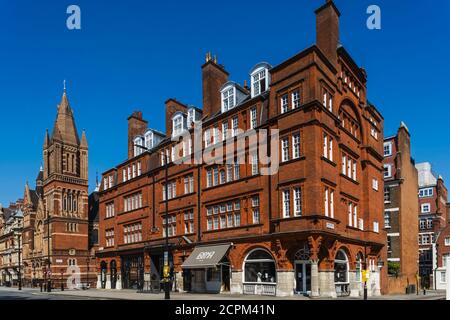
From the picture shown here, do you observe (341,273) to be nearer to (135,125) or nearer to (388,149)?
(388,149)

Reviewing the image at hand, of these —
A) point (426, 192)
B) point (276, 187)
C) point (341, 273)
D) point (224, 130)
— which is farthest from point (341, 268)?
point (426, 192)

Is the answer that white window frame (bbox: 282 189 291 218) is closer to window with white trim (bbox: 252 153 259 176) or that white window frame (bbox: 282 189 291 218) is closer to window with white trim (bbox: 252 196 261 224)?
window with white trim (bbox: 252 196 261 224)

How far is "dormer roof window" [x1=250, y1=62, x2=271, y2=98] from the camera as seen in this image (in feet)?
119

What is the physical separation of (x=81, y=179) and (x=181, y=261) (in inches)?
1978

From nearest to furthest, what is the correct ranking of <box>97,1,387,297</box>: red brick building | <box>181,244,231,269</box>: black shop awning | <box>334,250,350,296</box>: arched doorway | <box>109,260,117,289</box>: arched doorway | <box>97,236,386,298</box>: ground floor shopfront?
<box>97,236,386,298</box>: ground floor shopfront, <box>97,1,387,297</box>: red brick building, <box>334,250,350,296</box>: arched doorway, <box>181,244,231,269</box>: black shop awning, <box>109,260,117,289</box>: arched doorway

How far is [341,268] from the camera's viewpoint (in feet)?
111

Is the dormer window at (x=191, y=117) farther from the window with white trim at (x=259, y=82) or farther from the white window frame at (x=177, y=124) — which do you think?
the window with white trim at (x=259, y=82)

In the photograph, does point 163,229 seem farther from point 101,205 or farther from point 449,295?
point 449,295

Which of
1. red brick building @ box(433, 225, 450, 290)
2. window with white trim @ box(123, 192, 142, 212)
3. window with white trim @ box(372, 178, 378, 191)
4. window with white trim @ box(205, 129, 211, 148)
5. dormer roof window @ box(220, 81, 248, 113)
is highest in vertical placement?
dormer roof window @ box(220, 81, 248, 113)

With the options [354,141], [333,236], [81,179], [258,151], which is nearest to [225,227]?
[258,151]

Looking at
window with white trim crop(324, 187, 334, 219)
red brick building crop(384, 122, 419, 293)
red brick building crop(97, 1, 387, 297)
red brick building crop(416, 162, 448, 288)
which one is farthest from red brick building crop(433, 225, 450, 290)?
window with white trim crop(324, 187, 334, 219)

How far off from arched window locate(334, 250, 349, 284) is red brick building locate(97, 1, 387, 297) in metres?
0.09

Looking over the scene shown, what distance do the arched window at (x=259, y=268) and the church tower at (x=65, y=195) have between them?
53724mm

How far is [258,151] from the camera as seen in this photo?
3400 cm
